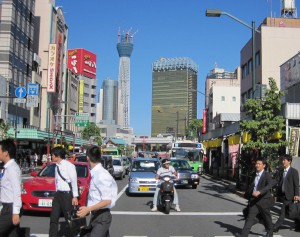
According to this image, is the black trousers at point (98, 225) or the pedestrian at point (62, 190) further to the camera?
the pedestrian at point (62, 190)

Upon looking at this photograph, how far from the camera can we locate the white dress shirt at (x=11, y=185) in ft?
18.0

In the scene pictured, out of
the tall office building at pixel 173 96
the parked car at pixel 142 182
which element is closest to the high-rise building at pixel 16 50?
the parked car at pixel 142 182

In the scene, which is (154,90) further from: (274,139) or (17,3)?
(274,139)

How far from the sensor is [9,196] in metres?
5.54

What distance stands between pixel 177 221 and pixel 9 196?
6543mm

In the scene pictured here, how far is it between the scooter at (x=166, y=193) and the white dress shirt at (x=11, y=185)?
7607mm

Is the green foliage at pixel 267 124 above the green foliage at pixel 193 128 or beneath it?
beneath

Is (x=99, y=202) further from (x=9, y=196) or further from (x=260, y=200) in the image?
(x=260, y=200)

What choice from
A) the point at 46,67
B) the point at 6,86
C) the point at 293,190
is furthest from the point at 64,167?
the point at 46,67

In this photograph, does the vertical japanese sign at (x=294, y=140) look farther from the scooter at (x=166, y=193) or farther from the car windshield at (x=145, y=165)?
the scooter at (x=166, y=193)

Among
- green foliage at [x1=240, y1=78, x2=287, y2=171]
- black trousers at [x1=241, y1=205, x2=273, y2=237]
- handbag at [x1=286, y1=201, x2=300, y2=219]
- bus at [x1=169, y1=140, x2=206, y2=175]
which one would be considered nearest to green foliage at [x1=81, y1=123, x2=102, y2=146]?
bus at [x1=169, y1=140, x2=206, y2=175]

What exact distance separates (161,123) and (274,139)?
13004 centimetres

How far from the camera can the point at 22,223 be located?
404 inches

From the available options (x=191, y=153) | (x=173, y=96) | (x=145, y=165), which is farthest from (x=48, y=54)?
(x=173, y=96)
